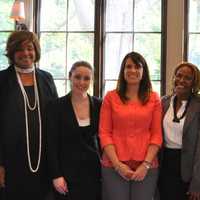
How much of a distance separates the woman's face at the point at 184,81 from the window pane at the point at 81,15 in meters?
2.81

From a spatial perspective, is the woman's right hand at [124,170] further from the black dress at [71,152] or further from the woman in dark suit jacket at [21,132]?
the woman in dark suit jacket at [21,132]

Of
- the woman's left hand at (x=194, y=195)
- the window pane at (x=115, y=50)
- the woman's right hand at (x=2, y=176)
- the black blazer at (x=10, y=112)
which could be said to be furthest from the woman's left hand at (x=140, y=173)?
the window pane at (x=115, y=50)

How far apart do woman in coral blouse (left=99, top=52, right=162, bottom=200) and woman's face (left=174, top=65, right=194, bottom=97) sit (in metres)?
0.21

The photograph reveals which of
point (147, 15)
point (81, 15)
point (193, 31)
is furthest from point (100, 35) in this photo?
point (193, 31)

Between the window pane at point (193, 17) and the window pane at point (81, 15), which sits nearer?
the window pane at point (193, 17)

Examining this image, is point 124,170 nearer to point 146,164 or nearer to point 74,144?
point 146,164

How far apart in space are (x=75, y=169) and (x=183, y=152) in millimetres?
682

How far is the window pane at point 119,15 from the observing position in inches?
203

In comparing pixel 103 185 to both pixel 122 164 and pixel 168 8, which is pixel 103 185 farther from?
pixel 168 8

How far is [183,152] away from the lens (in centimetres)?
246

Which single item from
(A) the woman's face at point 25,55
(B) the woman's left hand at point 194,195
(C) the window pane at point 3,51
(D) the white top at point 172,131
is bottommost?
(B) the woman's left hand at point 194,195

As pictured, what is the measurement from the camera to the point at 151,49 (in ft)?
16.7

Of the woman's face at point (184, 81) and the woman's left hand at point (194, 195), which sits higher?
the woman's face at point (184, 81)

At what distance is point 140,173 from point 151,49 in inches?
119
